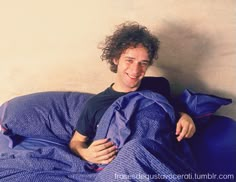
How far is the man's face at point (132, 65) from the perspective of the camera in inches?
47.4

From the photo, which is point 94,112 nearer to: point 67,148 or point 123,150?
point 67,148

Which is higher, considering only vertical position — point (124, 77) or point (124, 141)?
point (124, 77)

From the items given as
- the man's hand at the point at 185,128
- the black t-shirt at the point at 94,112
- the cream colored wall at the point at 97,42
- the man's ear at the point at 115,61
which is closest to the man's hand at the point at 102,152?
the black t-shirt at the point at 94,112

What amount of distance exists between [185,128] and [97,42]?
0.60 m

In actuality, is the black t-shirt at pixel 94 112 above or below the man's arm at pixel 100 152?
above

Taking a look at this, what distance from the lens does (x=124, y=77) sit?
1227mm

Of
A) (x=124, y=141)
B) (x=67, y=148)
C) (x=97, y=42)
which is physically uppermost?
(x=97, y=42)

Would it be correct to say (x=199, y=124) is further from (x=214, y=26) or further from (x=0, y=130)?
(x=0, y=130)

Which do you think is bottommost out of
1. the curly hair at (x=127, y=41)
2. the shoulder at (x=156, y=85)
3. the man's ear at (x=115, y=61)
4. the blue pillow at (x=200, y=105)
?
the blue pillow at (x=200, y=105)

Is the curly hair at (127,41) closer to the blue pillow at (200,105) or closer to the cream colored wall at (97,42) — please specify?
the cream colored wall at (97,42)

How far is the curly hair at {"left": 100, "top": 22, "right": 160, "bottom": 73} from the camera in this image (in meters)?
1.25

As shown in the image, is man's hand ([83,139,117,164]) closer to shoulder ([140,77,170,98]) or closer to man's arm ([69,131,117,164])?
man's arm ([69,131,117,164])

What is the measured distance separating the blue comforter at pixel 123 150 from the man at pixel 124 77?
0.05 m

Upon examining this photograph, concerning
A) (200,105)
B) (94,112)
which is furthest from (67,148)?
(200,105)
